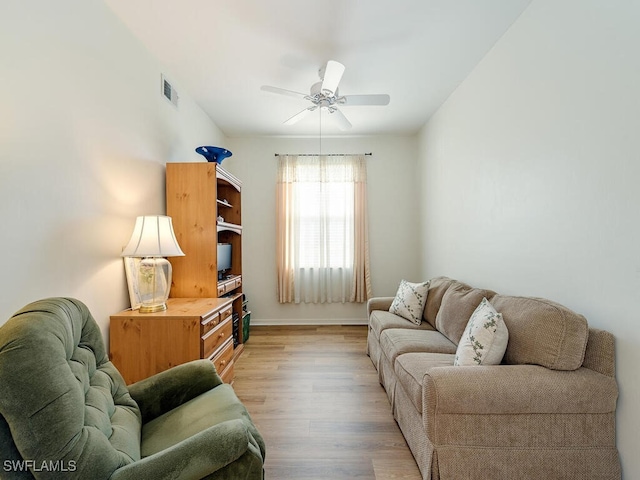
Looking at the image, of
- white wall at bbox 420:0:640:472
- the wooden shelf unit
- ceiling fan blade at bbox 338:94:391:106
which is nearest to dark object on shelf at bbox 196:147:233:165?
the wooden shelf unit

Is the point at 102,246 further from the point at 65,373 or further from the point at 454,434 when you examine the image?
the point at 454,434

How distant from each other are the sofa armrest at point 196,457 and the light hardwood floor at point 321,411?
2.82 ft

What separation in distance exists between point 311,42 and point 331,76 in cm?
29

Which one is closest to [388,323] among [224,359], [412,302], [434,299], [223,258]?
[412,302]

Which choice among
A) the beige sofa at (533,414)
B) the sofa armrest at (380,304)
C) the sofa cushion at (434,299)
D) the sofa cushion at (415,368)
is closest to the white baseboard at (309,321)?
the sofa armrest at (380,304)

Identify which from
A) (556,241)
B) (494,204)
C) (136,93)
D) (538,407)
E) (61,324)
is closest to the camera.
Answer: (61,324)

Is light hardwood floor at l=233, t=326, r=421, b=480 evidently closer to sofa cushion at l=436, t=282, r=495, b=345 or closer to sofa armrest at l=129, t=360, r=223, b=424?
sofa armrest at l=129, t=360, r=223, b=424

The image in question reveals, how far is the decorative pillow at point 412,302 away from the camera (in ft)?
10.7

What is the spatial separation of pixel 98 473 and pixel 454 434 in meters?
1.45

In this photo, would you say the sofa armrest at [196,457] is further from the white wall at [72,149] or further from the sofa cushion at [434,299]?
the sofa cushion at [434,299]

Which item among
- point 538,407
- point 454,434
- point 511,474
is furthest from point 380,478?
point 538,407

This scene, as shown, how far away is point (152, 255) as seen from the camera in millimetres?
2258

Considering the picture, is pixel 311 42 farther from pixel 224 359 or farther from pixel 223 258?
pixel 224 359

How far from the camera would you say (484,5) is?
7.28 feet
